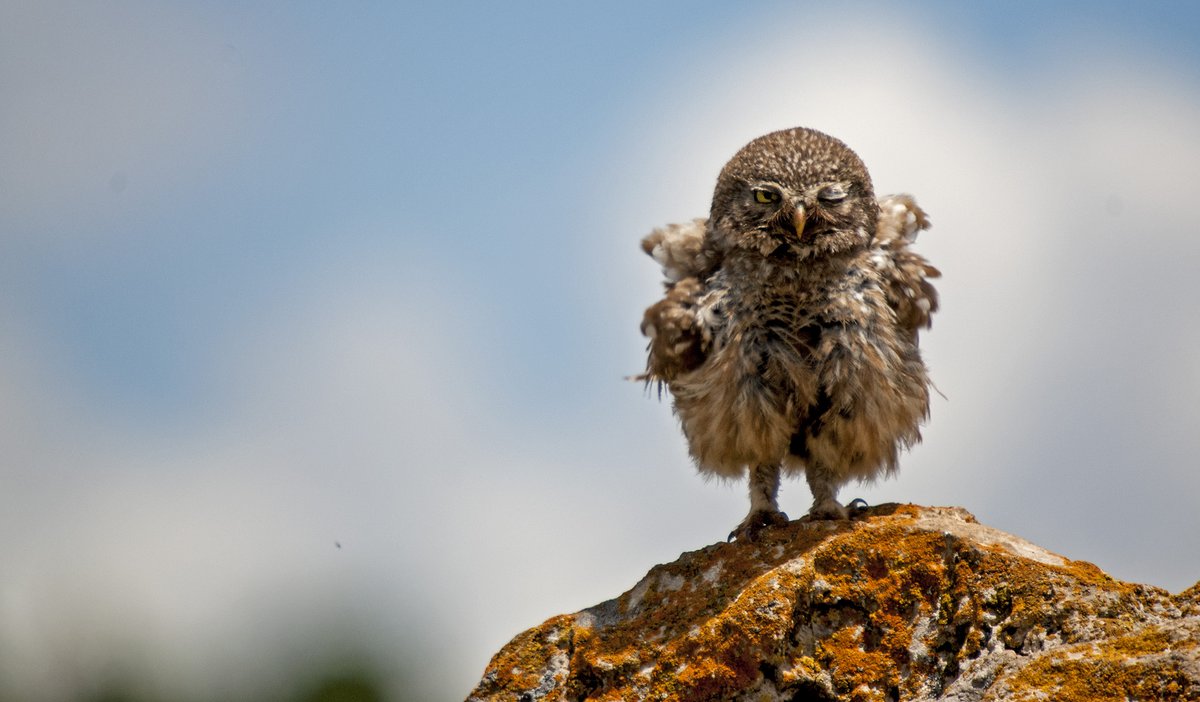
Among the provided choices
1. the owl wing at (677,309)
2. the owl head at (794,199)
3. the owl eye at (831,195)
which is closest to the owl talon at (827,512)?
the owl wing at (677,309)

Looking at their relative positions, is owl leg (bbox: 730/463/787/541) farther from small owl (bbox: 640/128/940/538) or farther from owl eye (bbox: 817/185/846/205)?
owl eye (bbox: 817/185/846/205)

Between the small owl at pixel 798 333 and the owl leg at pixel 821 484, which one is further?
the owl leg at pixel 821 484

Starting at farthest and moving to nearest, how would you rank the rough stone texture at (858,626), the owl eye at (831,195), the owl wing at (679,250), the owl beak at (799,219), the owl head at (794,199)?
1. the owl wing at (679,250)
2. the owl eye at (831,195)
3. the owl head at (794,199)
4. the owl beak at (799,219)
5. the rough stone texture at (858,626)

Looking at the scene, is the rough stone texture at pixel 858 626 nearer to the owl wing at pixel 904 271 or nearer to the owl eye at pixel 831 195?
the owl wing at pixel 904 271

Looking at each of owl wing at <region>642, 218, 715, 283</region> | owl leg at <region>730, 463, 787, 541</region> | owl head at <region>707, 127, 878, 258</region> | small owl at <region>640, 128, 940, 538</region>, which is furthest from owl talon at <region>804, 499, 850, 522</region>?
owl wing at <region>642, 218, 715, 283</region>

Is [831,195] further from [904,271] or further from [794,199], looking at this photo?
[904,271]

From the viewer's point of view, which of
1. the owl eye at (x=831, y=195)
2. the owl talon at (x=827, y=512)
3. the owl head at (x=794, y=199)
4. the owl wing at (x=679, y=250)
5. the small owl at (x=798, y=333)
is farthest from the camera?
the owl wing at (x=679, y=250)

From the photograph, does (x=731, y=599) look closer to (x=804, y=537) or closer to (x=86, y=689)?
(x=804, y=537)
